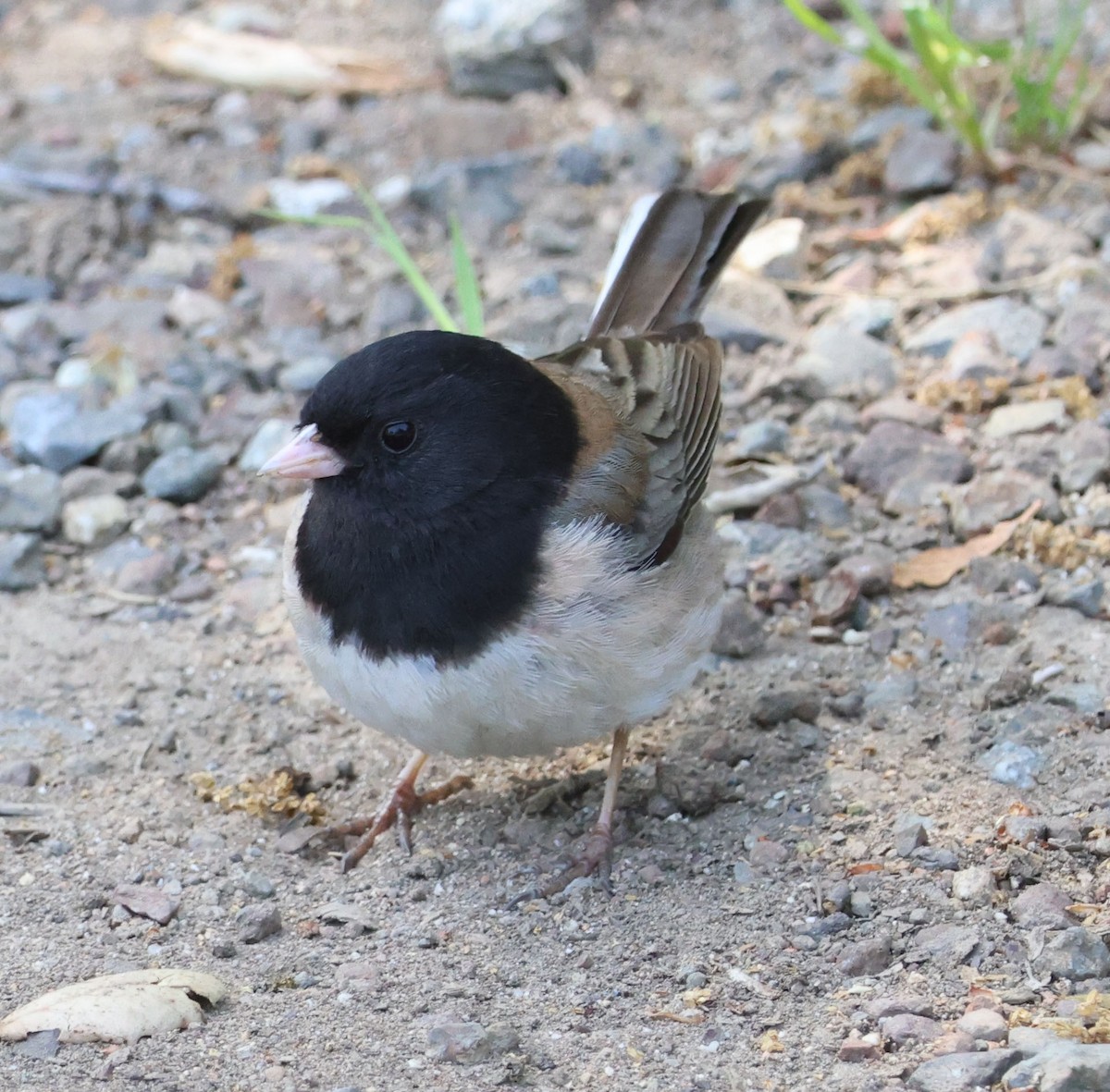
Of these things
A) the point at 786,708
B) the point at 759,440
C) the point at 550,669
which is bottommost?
the point at 786,708

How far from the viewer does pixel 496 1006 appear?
280 cm

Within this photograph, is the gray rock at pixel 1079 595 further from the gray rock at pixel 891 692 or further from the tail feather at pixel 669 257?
the tail feather at pixel 669 257

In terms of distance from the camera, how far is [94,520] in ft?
14.8

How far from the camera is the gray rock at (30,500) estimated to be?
14.7 feet

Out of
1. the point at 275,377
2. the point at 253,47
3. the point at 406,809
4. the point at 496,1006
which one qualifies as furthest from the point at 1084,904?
the point at 253,47

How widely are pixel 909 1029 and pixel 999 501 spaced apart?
1.94 meters

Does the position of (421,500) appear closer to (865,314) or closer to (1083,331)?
(865,314)

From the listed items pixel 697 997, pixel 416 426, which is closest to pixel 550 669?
pixel 416 426

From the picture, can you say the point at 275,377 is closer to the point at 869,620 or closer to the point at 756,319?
the point at 756,319

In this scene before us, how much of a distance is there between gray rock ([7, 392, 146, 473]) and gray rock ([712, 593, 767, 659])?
1.96m

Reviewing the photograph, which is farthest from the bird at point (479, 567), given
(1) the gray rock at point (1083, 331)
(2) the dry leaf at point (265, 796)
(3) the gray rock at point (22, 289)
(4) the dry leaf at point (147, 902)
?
(3) the gray rock at point (22, 289)

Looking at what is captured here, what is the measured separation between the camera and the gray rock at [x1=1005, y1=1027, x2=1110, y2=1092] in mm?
2275

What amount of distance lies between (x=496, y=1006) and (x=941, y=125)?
3.90 metres

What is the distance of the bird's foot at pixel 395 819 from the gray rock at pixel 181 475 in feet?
4.80
